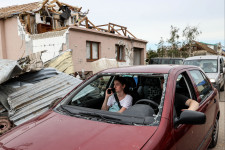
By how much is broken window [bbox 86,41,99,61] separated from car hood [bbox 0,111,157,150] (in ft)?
30.6

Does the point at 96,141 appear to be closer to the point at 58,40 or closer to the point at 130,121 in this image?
the point at 130,121

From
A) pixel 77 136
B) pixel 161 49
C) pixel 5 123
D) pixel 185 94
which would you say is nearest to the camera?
pixel 77 136

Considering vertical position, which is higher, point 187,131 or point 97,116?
point 97,116

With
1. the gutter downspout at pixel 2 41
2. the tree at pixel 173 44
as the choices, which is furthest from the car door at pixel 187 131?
the tree at pixel 173 44

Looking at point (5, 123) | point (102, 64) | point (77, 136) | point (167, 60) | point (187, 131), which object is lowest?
point (5, 123)

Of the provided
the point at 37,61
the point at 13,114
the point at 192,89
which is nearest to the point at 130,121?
the point at 192,89

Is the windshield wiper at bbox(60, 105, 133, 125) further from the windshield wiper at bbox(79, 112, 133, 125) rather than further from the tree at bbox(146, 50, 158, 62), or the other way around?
the tree at bbox(146, 50, 158, 62)

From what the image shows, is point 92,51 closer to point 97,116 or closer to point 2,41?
point 2,41

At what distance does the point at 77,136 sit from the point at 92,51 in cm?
1009

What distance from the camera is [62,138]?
146 cm

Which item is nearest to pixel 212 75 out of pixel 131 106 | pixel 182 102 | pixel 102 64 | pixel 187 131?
pixel 102 64

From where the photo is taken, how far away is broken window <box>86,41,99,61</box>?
11062mm

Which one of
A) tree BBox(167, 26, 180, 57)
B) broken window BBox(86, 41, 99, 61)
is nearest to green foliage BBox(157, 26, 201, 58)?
tree BBox(167, 26, 180, 57)

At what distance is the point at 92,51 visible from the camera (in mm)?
11281
